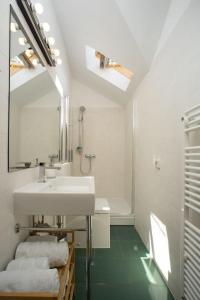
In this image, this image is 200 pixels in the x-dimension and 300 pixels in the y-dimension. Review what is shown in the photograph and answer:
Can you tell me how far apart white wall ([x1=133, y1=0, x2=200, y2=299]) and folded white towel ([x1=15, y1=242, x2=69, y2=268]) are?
2.99 ft

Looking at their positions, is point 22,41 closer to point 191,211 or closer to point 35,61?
point 35,61

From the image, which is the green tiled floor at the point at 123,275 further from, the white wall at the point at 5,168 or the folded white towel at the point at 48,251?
the white wall at the point at 5,168

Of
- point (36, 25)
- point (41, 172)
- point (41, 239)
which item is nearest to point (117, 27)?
point (36, 25)

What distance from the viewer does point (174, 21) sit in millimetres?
1724

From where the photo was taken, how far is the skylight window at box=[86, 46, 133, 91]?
3.46m

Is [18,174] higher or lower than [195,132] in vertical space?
lower

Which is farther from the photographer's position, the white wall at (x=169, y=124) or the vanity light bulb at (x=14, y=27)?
the white wall at (x=169, y=124)

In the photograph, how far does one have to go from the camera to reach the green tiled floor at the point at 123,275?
1771 millimetres

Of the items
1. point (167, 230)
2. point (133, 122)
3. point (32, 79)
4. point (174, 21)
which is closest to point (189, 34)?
point (174, 21)

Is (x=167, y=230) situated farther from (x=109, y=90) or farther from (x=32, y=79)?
(x=109, y=90)

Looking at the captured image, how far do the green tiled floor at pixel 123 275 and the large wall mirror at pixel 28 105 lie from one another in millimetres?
1181

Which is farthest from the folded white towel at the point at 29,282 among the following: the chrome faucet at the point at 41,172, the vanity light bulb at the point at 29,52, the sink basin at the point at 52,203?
the vanity light bulb at the point at 29,52

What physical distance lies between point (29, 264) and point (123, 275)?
130 cm

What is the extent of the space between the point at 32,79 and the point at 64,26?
1408 millimetres
